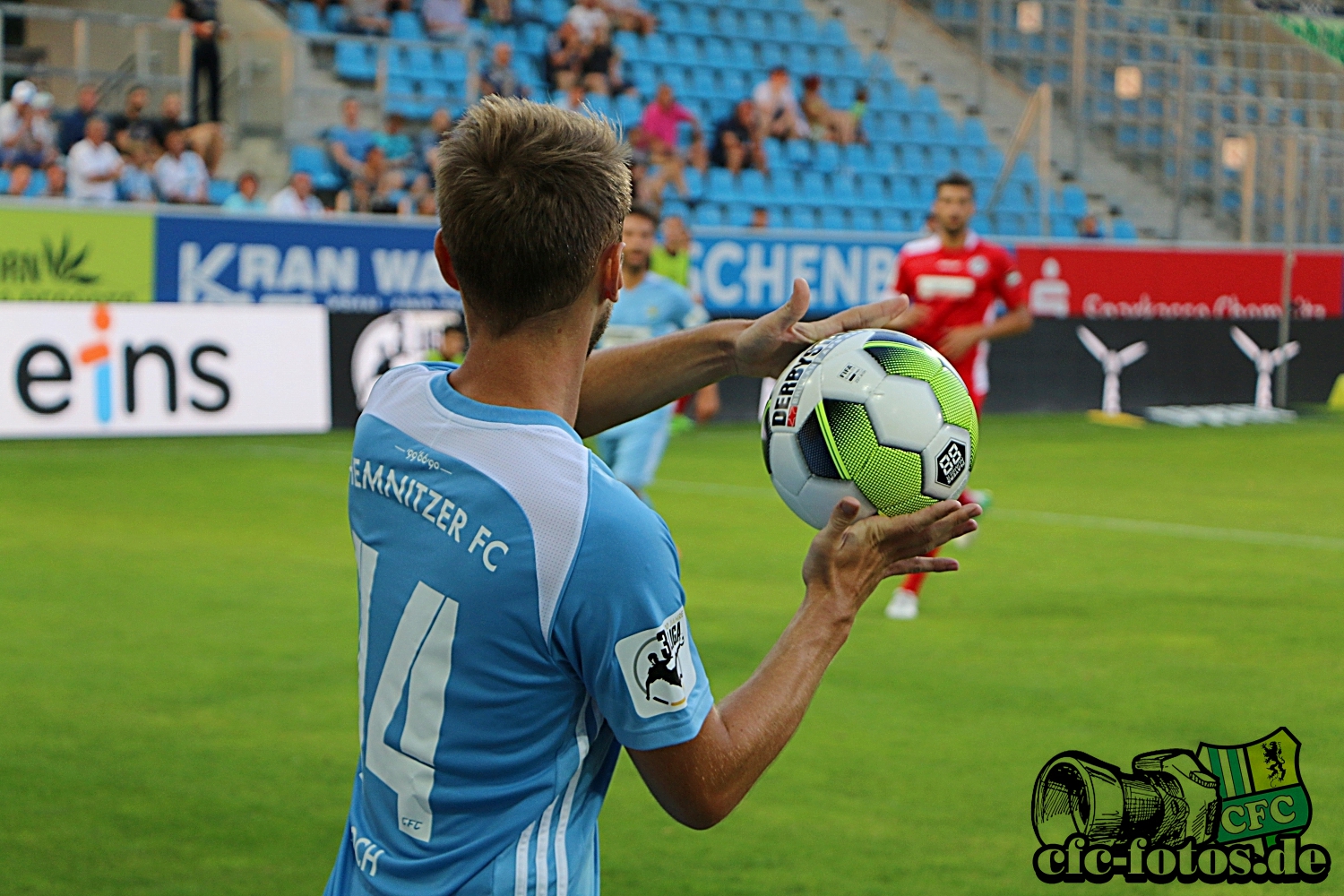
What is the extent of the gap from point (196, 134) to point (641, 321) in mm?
10165

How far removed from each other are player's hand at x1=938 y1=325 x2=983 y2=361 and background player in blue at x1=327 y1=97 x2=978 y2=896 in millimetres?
6259

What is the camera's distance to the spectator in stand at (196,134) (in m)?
18.2

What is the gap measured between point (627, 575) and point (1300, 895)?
3202 mm

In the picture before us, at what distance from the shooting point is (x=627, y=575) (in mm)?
2043

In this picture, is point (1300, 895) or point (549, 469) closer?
point (549, 469)

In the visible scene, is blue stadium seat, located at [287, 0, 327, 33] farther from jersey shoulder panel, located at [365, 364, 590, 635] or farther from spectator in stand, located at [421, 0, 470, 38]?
jersey shoulder panel, located at [365, 364, 590, 635]

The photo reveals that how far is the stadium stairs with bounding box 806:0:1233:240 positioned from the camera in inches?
1055

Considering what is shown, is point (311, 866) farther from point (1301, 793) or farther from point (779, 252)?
point (779, 252)

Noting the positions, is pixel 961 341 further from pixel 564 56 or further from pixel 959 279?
pixel 564 56

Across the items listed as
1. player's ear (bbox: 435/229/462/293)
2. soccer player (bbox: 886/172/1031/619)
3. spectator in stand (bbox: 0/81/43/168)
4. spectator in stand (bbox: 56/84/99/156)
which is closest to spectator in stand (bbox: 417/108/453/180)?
spectator in stand (bbox: 56/84/99/156)

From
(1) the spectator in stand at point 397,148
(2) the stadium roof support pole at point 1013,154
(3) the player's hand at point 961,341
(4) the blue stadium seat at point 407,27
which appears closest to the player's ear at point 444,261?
(3) the player's hand at point 961,341

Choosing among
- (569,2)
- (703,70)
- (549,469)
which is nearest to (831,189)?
(703,70)

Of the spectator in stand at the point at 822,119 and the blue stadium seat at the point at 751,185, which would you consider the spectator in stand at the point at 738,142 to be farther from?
the spectator in stand at the point at 822,119

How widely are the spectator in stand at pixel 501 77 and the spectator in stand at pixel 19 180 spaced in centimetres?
558
